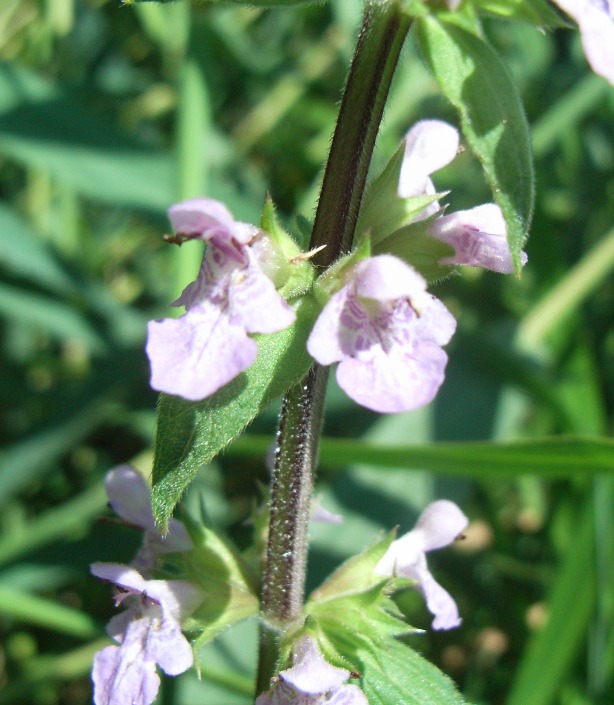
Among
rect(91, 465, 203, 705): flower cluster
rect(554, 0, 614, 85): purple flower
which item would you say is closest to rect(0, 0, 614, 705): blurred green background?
rect(91, 465, 203, 705): flower cluster

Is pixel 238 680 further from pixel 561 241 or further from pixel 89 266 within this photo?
pixel 561 241

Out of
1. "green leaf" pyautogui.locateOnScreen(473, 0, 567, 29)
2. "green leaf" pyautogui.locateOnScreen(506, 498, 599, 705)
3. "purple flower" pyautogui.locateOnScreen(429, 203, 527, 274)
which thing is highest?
"green leaf" pyautogui.locateOnScreen(473, 0, 567, 29)

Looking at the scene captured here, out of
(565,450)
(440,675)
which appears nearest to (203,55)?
(565,450)

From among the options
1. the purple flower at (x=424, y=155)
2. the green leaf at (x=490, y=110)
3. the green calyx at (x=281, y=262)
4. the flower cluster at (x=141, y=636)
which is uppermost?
the green leaf at (x=490, y=110)

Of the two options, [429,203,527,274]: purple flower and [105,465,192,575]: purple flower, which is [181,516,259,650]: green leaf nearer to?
[105,465,192,575]: purple flower

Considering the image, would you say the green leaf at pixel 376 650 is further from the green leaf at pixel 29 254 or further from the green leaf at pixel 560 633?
the green leaf at pixel 29 254

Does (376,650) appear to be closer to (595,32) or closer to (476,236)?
(476,236)

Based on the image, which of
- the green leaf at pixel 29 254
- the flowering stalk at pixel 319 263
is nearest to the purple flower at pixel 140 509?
the flowering stalk at pixel 319 263
